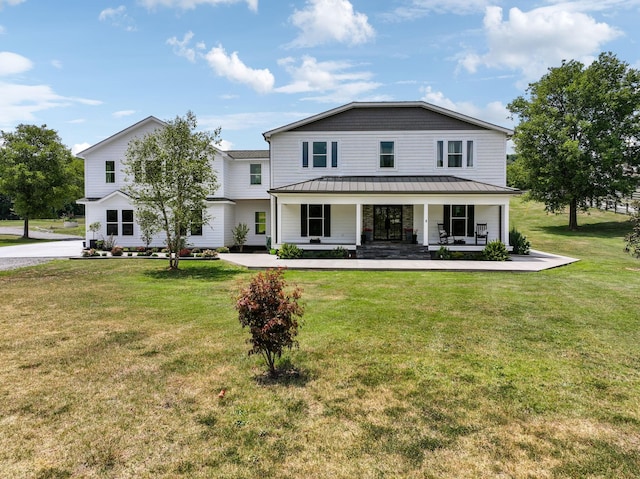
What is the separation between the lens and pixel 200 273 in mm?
15266

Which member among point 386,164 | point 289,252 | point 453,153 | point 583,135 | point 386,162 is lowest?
point 289,252

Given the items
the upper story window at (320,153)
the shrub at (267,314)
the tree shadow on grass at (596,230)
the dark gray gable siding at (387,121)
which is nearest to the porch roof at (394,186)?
the upper story window at (320,153)

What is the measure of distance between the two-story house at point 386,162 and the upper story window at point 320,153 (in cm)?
6

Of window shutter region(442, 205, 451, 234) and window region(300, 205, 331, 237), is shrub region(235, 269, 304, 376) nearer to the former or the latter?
window region(300, 205, 331, 237)

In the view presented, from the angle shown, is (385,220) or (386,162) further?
(386,162)

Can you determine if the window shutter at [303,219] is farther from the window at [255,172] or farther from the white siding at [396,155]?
the window at [255,172]

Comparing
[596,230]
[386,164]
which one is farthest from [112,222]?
[596,230]

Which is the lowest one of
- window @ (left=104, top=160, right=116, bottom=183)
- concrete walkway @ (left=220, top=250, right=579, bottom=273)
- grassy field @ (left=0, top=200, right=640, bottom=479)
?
grassy field @ (left=0, top=200, right=640, bottom=479)

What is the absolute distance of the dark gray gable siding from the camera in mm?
22062

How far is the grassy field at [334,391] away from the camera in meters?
3.59

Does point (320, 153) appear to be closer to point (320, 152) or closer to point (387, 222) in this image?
point (320, 152)

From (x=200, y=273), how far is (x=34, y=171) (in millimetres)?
29161

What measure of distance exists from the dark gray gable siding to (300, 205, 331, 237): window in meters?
4.62

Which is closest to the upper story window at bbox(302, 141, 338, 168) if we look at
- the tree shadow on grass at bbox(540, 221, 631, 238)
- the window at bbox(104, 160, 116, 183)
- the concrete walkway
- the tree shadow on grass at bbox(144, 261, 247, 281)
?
the concrete walkway
